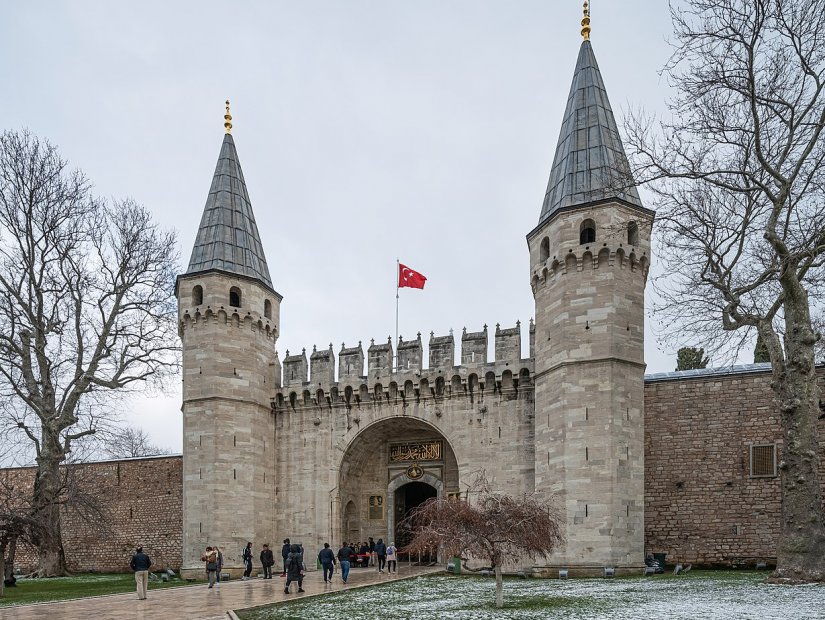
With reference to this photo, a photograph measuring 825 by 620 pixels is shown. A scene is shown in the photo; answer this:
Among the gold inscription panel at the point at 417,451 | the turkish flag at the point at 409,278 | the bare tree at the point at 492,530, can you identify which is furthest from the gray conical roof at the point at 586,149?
the bare tree at the point at 492,530

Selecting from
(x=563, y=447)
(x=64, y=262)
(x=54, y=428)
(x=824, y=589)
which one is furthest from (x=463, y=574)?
(x=64, y=262)

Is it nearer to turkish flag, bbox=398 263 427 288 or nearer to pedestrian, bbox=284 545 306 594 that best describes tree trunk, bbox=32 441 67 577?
pedestrian, bbox=284 545 306 594

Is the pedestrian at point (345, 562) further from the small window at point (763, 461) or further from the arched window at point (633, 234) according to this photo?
A: the arched window at point (633, 234)

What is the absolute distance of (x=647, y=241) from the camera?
20938 millimetres

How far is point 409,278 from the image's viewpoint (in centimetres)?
2514

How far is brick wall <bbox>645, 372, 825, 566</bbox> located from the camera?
19438mm

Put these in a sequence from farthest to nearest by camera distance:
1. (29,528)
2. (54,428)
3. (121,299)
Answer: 1. (121,299)
2. (54,428)
3. (29,528)

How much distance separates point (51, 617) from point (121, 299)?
41.9 ft

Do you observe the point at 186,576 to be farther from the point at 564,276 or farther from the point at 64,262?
the point at 564,276

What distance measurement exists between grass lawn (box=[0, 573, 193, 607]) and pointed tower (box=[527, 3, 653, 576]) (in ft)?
35.8

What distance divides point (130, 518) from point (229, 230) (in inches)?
445

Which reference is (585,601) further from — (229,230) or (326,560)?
(229,230)

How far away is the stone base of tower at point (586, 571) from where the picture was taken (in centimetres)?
1836

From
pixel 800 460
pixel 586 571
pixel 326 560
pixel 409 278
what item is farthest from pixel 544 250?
pixel 326 560
